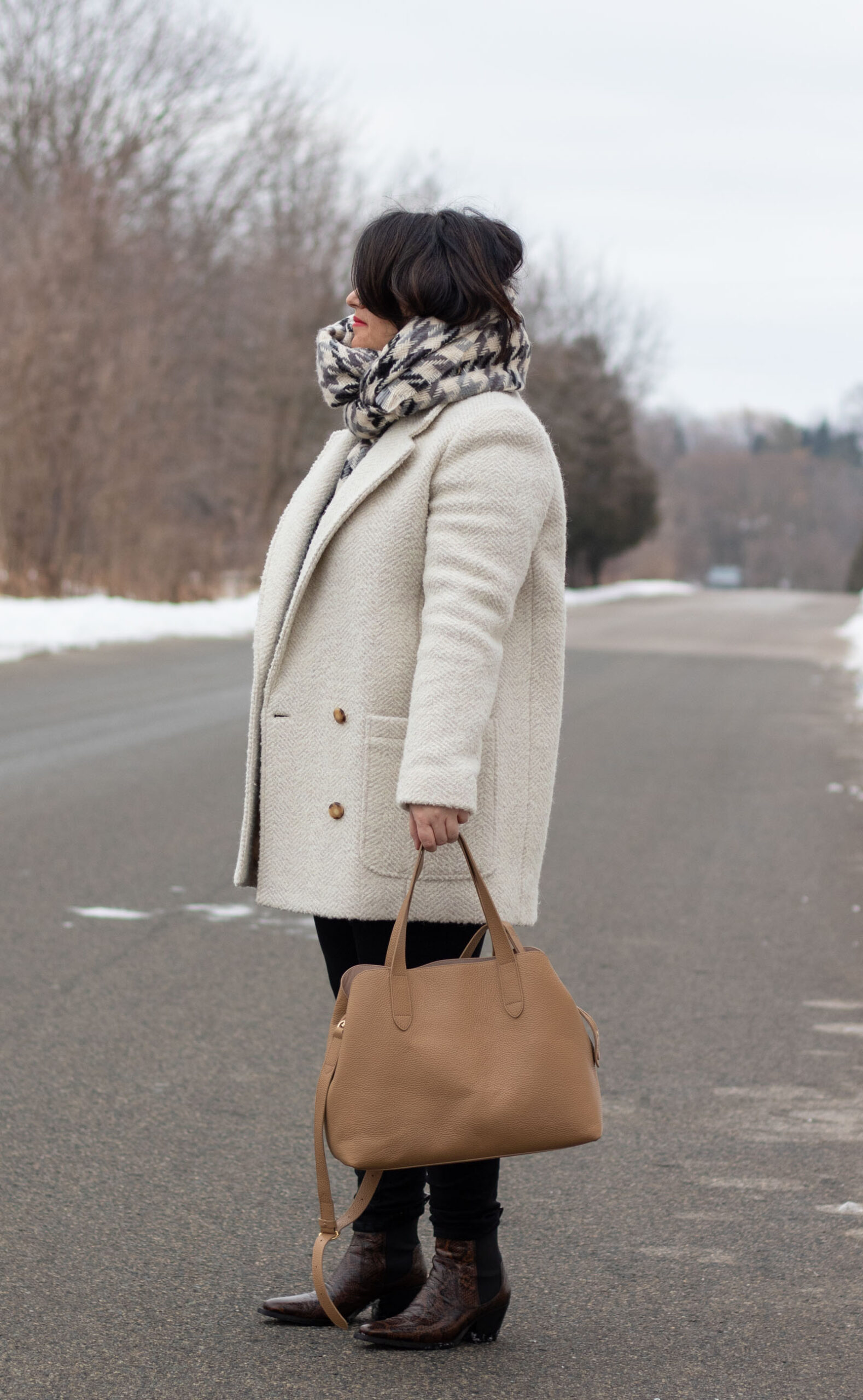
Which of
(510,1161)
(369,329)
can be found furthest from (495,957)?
(510,1161)

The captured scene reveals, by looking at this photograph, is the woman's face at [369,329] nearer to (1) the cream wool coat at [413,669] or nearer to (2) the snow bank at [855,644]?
(1) the cream wool coat at [413,669]

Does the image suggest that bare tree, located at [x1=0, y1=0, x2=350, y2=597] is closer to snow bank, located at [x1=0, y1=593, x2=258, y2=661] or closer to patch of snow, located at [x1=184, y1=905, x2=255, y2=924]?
snow bank, located at [x1=0, y1=593, x2=258, y2=661]

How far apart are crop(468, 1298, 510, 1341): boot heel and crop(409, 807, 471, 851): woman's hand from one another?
2.81ft

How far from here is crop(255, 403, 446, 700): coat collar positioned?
266cm

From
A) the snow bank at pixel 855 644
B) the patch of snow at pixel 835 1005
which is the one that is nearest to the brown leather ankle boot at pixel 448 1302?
the patch of snow at pixel 835 1005

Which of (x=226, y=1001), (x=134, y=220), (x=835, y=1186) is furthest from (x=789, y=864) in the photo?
(x=134, y=220)

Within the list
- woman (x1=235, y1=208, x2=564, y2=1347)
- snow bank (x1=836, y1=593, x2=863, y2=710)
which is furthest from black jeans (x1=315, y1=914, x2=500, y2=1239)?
snow bank (x1=836, y1=593, x2=863, y2=710)

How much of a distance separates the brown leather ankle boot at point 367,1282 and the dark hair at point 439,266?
1.60 metres

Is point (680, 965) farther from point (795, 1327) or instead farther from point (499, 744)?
point (499, 744)

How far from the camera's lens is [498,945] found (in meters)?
2.55

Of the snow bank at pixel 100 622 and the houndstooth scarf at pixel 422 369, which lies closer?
the houndstooth scarf at pixel 422 369

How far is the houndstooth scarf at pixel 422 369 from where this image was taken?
8.59 feet

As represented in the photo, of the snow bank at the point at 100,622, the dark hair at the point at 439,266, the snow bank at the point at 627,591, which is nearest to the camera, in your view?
the dark hair at the point at 439,266

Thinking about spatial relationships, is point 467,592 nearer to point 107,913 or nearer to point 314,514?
point 314,514
